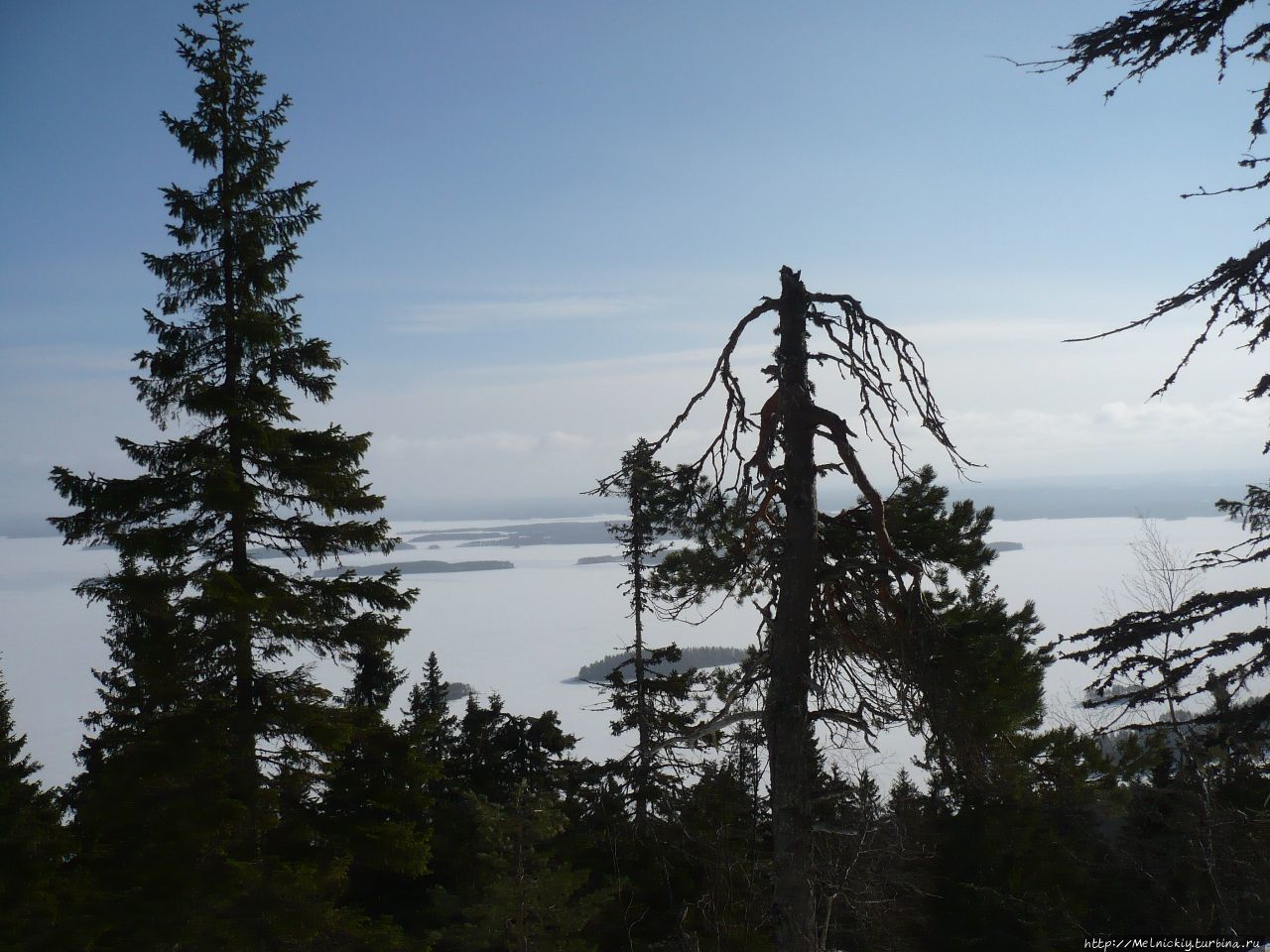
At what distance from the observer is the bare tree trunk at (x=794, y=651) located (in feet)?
16.7

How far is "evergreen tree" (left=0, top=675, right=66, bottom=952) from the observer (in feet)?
36.5

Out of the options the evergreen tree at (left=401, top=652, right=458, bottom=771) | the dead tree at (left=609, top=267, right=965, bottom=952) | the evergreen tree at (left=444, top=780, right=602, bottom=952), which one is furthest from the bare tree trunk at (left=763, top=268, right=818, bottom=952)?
the evergreen tree at (left=401, top=652, right=458, bottom=771)

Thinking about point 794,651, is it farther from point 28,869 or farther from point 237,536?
point 28,869

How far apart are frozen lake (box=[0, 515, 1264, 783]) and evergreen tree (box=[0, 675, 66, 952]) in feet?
65.9

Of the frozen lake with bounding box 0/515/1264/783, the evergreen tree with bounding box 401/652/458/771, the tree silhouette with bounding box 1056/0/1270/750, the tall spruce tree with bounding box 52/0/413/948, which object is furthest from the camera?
the frozen lake with bounding box 0/515/1264/783

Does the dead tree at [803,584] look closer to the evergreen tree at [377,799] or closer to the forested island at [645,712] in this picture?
the forested island at [645,712]

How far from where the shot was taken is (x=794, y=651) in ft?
17.1

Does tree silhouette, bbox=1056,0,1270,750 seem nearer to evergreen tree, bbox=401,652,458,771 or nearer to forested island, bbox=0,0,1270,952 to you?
forested island, bbox=0,0,1270,952

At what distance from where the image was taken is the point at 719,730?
580cm

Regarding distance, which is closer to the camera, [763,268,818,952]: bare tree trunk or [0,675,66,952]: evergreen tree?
[763,268,818,952]: bare tree trunk

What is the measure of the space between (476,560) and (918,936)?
8941 cm

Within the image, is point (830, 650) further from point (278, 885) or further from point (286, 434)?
Result: point (286, 434)

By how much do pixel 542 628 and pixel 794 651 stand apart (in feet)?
253

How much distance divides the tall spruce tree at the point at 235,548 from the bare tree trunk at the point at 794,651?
6615 millimetres
